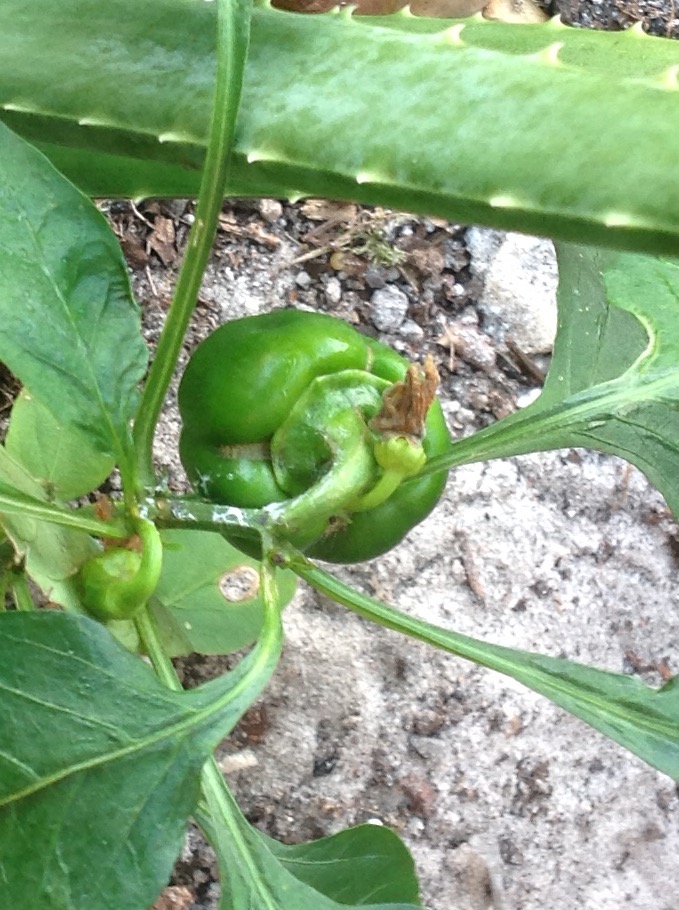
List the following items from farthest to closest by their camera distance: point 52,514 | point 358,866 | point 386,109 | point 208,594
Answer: point 208,594 → point 358,866 → point 52,514 → point 386,109

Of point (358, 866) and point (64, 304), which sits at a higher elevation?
point (64, 304)

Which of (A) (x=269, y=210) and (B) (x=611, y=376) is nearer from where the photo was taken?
(B) (x=611, y=376)

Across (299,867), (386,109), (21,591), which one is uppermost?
(386,109)

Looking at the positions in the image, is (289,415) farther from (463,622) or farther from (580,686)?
(463,622)

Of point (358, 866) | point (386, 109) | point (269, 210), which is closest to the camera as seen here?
point (386, 109)

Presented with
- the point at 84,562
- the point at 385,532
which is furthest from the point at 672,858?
the point at 84,562

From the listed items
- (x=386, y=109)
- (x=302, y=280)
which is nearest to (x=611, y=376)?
(x=386, y=109)

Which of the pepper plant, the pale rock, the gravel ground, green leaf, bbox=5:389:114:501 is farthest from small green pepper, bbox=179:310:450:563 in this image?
the pale rock
